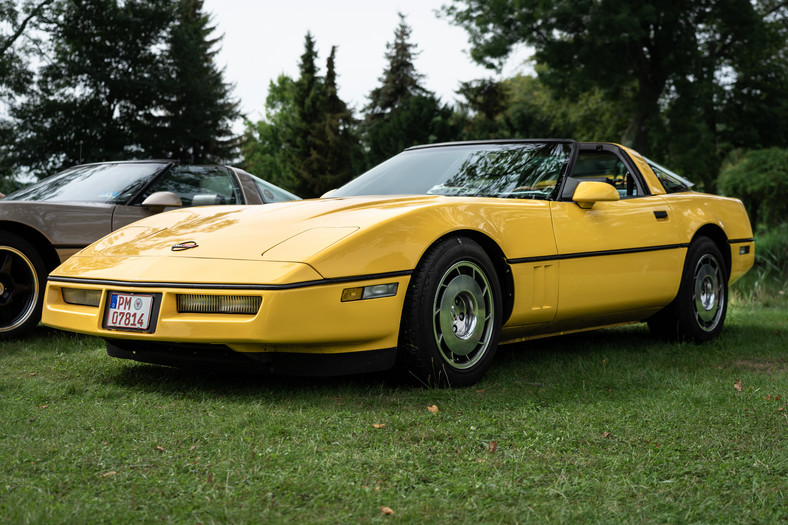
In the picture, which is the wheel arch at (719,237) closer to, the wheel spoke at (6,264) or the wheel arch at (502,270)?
the wheel arch at (502,270)

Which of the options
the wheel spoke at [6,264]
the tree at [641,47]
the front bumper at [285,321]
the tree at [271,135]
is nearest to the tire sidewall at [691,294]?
the front bumper at [285,321]

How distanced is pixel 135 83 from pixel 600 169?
2862 centimetres

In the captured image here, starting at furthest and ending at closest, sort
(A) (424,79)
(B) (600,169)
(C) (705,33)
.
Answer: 1. (A) (424,79)
2. (C) (705,33)
3. (B) (600,169)

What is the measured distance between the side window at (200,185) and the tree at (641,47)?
19048mm

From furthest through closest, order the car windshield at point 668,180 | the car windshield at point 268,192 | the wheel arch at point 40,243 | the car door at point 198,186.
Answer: the car windshield at point 268,192, the car door at point 198,186, the car windshield at point 668,180, the wheel arch at point 40,243

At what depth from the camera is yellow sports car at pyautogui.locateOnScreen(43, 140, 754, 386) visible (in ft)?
11.9

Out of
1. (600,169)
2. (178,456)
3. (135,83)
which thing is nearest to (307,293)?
(178,456)

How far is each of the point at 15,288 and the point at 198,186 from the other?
1.71m

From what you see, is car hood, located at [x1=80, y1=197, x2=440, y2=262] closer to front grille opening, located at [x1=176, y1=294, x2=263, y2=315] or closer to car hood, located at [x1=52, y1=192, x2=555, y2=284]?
car hood, located at [x1=52, y1=192, x2=555, y2=284]

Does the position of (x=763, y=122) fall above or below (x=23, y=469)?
above

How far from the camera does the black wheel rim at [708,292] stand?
5906mm

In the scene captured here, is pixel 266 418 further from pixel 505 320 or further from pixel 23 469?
pixel 505 320

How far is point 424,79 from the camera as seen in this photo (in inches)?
2074

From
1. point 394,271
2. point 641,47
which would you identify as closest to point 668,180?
point 394,271
